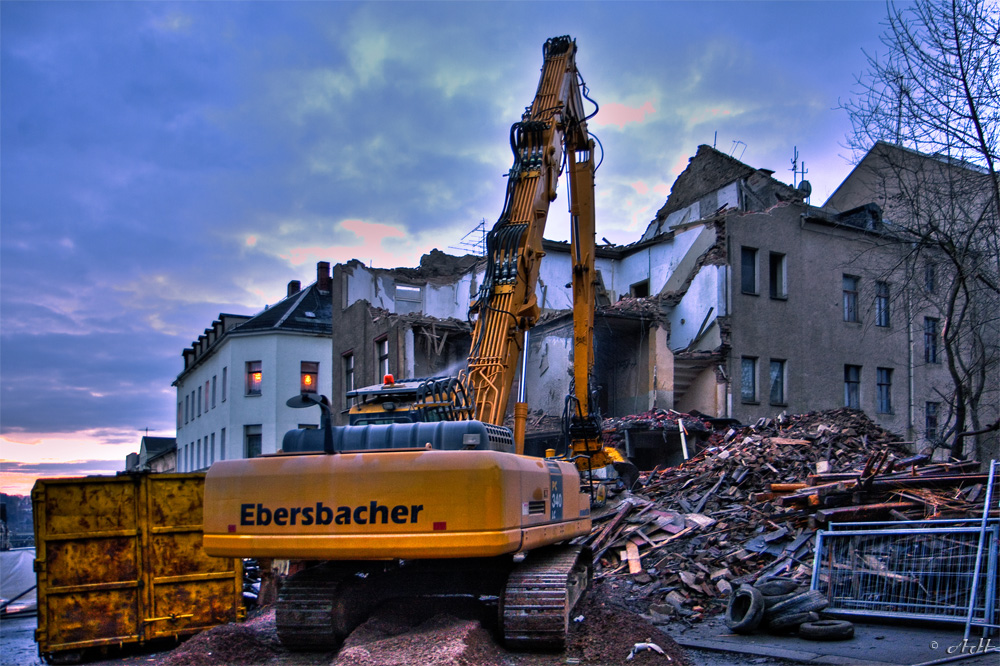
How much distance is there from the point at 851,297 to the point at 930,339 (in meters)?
3.81

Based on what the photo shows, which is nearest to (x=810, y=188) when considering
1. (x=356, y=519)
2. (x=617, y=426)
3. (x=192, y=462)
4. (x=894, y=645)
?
(x=617, y=426)

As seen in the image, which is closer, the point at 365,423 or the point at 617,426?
the point at 365,423

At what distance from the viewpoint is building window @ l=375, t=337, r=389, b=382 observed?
84.3ft

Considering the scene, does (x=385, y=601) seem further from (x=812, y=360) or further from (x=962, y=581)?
(x=812, y=360)

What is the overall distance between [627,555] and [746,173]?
60.8 feet

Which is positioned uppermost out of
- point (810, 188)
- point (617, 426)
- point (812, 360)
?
point (810, 188)

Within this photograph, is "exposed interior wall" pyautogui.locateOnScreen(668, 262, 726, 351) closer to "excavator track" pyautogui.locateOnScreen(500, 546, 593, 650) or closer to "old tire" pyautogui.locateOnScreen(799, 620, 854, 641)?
"old tire" pyautogui.locateOnScreen(799, 620, 854, 641)

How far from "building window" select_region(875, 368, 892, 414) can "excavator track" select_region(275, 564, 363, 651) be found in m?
22.8

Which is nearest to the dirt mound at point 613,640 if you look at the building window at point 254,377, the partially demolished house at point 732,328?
the partially demolished house at point 732,328

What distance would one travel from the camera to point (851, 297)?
26.5m

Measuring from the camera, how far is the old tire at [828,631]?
28.6 feet

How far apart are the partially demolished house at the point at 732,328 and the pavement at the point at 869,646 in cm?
1409

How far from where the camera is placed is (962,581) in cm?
895

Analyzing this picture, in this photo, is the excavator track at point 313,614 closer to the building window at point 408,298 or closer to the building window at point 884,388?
the building window at point 884,388
